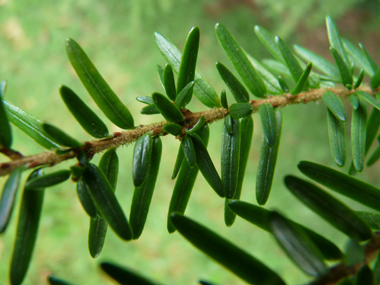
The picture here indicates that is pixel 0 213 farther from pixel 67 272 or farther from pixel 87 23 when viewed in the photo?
pixel 87 23

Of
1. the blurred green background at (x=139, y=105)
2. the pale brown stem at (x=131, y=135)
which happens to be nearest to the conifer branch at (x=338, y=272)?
the pale brown stem at (x=131, y=135)

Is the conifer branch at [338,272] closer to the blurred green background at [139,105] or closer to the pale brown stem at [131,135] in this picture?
the pale brown stem at [131,135]

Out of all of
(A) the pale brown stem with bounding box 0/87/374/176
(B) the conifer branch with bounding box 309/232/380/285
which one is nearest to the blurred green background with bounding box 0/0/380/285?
(A) the pale brown stem with bounding box 0/87/374/176

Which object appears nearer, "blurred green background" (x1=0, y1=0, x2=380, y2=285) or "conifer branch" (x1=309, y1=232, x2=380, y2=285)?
"conifer branch" (x1=309, y1=232, x2=380, y2=285)

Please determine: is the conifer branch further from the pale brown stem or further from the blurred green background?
the blurred green background

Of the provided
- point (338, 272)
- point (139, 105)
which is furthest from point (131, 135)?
point (139, 105)

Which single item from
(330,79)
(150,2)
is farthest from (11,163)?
(150,2)
